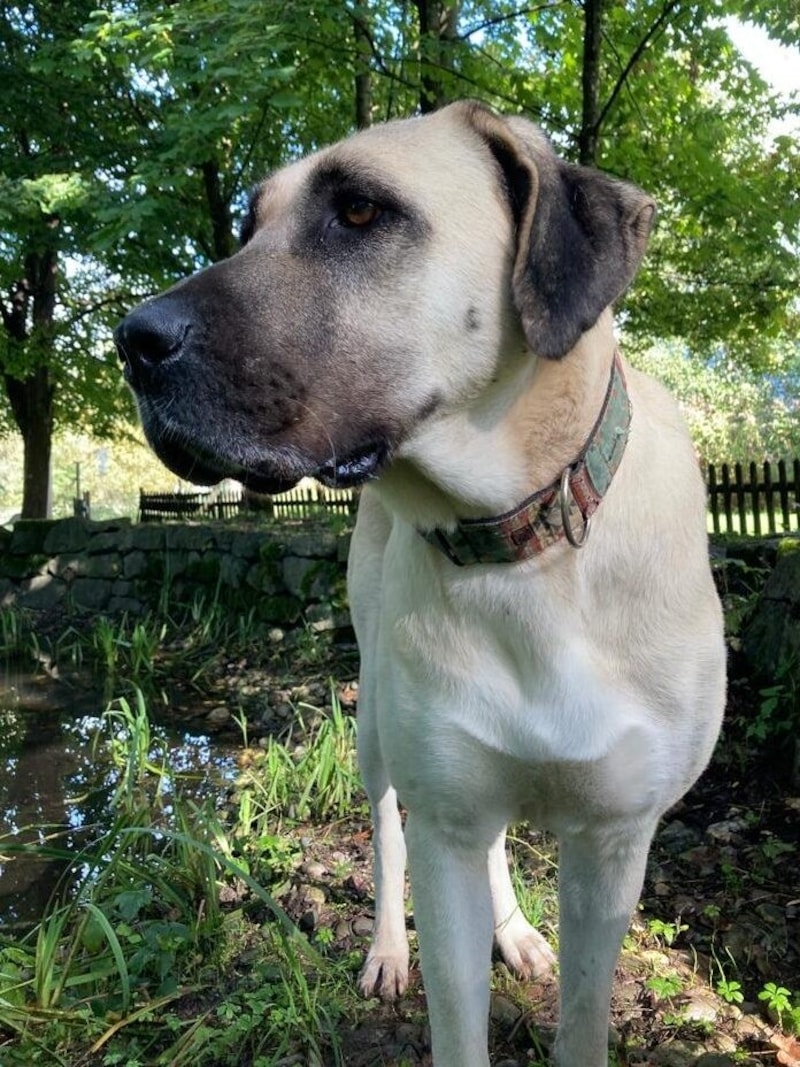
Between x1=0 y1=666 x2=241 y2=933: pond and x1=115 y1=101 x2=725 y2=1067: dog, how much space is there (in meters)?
1.95

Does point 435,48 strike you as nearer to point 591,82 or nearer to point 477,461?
point 591,82

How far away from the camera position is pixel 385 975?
2678mm

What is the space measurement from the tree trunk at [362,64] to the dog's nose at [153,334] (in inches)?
139

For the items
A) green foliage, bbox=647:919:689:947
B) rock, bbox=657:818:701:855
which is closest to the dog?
green foliage, bbox=647:919:689:947

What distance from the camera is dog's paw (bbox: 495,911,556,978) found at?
2686 mm

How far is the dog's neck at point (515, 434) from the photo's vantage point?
72.0 inches

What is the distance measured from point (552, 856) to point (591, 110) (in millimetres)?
4874

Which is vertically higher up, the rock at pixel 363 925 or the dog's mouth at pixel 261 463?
the dog's mouth at pixel 261 463

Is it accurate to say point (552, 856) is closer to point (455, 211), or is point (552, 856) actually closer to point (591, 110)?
point (455, 211)

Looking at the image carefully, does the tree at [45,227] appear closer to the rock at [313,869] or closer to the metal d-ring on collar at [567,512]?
the rock at [313,869]

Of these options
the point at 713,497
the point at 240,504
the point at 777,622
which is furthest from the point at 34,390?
the point at 777,622

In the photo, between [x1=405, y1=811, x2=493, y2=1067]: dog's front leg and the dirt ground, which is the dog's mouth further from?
the dirt ground

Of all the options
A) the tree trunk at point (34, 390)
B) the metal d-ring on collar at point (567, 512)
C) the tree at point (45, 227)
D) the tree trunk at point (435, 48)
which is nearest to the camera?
the metal d-ring on collar at point (567, 512)

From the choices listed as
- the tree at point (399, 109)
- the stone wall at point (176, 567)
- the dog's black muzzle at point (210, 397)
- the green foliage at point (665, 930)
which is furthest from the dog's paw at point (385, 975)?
the tree at point (399, 109)
